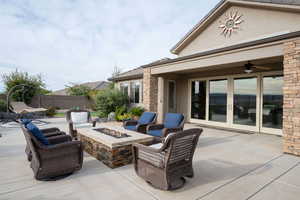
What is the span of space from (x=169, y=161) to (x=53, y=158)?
6.78 ft

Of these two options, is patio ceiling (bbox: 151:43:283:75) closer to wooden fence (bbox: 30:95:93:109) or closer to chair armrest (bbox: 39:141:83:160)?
chair armrest (bbox: 39:141:83:160)

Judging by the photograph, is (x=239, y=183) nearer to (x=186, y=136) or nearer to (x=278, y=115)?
(x=186, y=136)

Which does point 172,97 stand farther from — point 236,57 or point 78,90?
point 78,90

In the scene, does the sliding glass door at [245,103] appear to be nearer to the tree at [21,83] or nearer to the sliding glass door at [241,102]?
the sliding glass door at [241,102]

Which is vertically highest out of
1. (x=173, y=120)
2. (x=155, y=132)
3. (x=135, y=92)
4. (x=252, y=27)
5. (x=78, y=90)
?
(x=252, y=27)

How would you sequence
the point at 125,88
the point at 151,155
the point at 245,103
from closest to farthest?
the point at 151,155
the point at 245,103
the point at 125,88

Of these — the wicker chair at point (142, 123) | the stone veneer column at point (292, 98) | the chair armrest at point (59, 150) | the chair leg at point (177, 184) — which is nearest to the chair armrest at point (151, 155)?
the chair leg at point (177, 184)

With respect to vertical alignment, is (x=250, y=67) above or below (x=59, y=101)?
above

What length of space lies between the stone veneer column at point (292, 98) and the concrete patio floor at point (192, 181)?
41 centimetres

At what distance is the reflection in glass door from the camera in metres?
7.50

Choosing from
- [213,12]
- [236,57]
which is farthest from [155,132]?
[213,12]

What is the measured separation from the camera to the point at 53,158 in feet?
9.68

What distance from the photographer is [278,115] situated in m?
6.83

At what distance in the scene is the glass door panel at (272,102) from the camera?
6.79 metres
